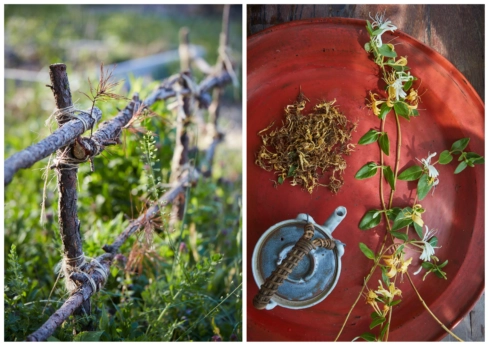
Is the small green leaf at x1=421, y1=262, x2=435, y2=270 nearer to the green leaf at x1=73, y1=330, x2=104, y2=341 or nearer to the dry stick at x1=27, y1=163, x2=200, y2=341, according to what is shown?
the dry stick at x1=27, y1=163, x2=200, y2=341

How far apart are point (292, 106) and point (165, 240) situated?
1.40 ft

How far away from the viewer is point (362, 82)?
1034mm

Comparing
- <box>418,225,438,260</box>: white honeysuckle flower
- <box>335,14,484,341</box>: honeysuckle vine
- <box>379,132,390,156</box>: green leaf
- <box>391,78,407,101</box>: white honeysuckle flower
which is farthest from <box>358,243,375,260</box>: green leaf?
<box>391,78,407,101</box>: white honeysuckle flower

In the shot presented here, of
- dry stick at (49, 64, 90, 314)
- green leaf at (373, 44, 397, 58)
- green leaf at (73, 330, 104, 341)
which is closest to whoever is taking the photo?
dry stick at (49, 64, 90, 314)

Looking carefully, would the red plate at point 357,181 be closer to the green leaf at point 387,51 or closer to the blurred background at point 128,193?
the green leaf at point 387,51

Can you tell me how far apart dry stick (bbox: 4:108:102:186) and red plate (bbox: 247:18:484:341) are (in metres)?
0.42

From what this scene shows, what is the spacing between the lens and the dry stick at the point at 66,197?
738 mm

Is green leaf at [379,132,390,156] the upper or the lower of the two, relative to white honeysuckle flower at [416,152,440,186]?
upper

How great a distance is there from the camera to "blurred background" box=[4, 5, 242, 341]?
964 mm

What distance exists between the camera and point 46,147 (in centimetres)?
64

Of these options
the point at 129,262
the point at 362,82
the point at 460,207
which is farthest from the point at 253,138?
the point at 460,207

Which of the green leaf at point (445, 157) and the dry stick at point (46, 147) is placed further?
the green leaf at point (445, 157)

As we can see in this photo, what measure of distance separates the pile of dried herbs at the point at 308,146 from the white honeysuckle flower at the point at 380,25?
0.51 feet

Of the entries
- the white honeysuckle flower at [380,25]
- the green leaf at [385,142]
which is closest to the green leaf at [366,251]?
the green leaf at [385,142]
